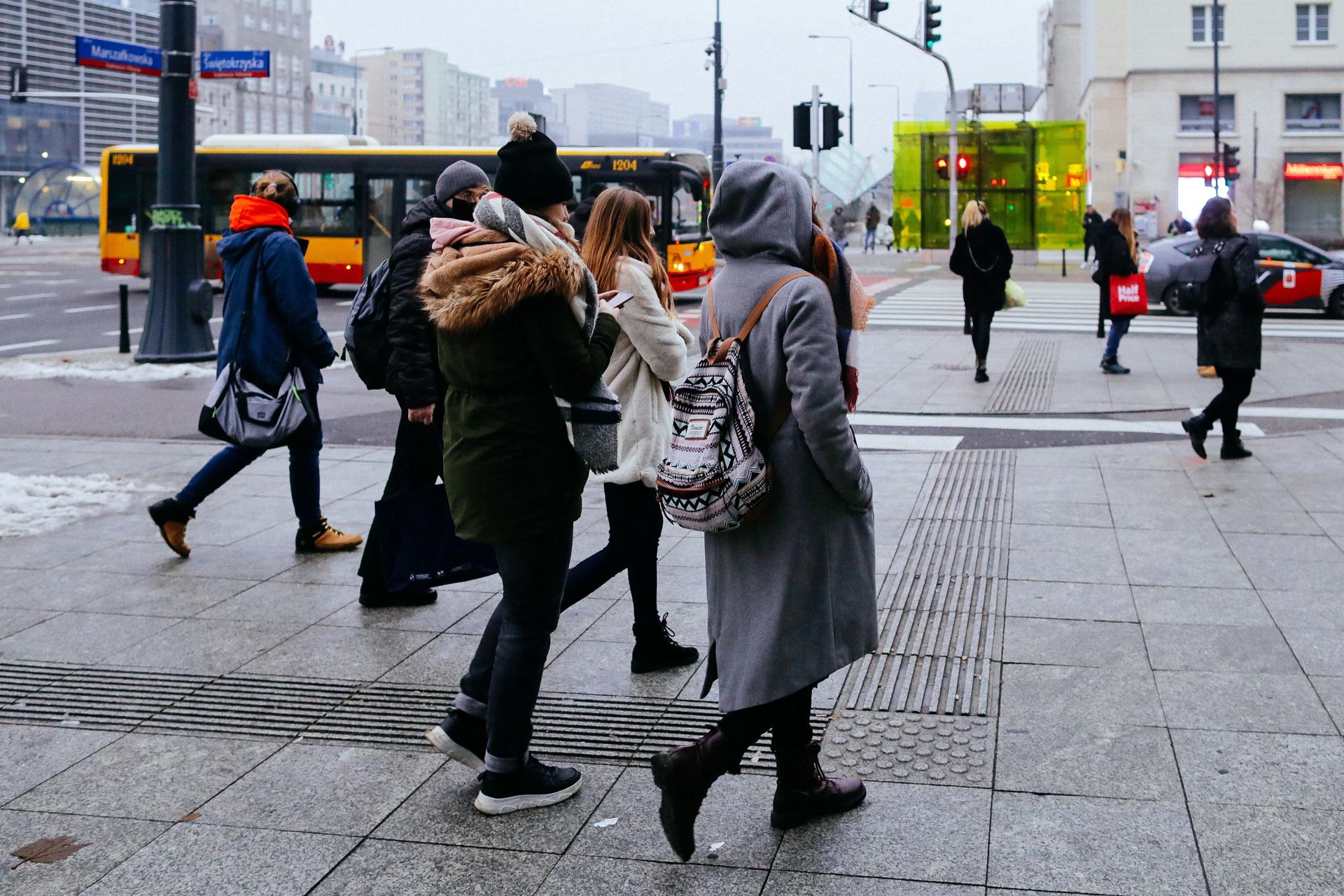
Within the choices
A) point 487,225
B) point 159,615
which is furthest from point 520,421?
point 159,615

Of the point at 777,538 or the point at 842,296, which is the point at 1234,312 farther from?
the point at 777,538

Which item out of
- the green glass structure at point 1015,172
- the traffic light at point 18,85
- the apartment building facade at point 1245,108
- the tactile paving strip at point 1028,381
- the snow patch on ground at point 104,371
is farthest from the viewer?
the apartment building facade at point 1245,108

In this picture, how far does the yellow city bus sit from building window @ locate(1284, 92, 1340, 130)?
4214 centimetres

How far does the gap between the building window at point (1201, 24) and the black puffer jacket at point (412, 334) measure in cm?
6252

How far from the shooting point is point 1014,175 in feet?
126

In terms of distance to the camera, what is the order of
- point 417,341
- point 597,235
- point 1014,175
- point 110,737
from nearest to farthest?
point 110,737 < point 597,235 < point 417,341 < point 1014,175

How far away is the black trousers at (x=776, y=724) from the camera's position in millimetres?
3545

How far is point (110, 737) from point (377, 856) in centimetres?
136

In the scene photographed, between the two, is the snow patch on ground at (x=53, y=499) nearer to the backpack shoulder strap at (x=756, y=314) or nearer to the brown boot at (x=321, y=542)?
the brown boot at (x=321, y=542)

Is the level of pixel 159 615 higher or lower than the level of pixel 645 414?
lower

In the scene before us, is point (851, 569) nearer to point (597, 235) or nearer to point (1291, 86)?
point (597, 235)

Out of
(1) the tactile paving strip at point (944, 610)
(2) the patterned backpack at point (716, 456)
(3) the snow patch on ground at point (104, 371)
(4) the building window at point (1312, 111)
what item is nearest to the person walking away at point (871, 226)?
(4) the building window at point (1312, 111)

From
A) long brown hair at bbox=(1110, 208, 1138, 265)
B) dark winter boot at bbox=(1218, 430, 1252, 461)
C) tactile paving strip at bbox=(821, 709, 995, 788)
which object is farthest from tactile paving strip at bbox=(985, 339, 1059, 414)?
tactile paving strip at bbox=(821, 709, 995, 788)

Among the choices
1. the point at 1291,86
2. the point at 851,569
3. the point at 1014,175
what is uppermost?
the point at 1291,86
